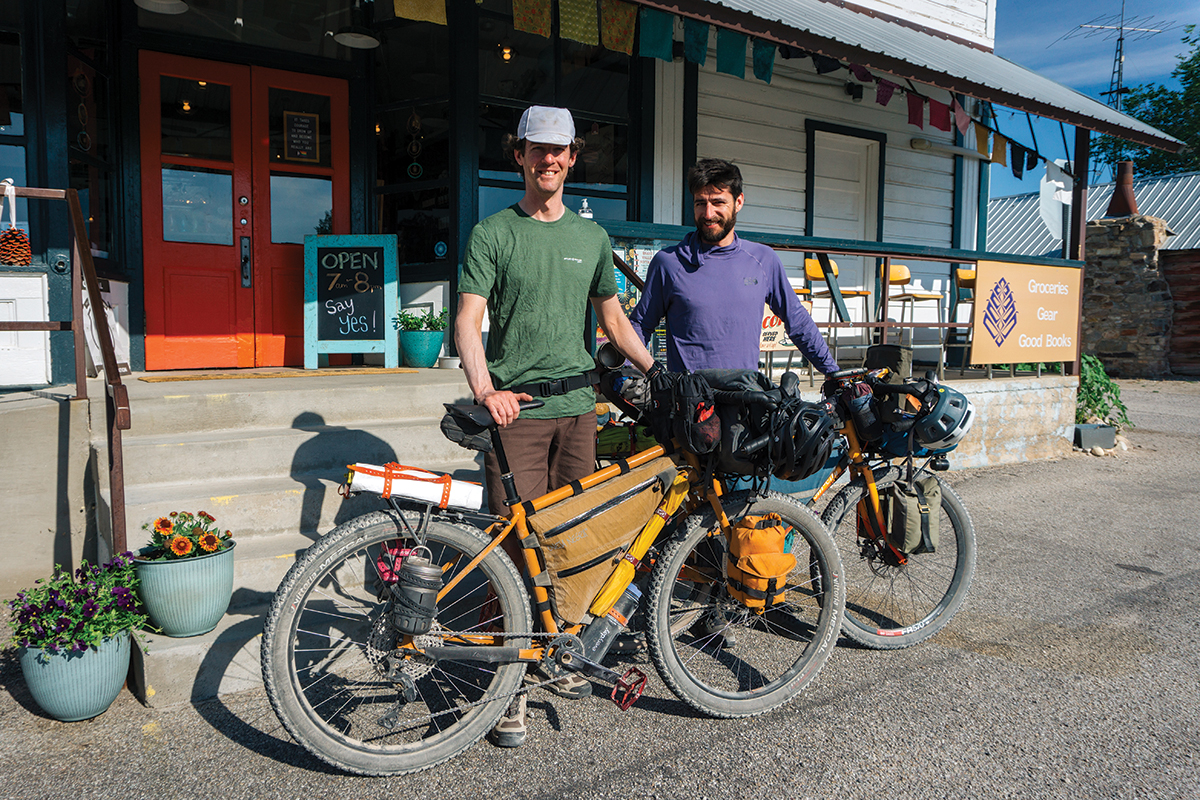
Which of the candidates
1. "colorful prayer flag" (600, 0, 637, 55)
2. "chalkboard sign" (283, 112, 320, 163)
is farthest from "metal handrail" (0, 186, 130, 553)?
"colorful prayer flag" (600, 0, 637, 55)

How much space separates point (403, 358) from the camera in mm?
6570

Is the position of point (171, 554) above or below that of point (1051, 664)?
above

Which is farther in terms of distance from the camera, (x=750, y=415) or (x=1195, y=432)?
(x=1195, y=432)

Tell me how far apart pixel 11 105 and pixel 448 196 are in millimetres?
3132

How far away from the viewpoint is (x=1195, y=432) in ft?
31.0

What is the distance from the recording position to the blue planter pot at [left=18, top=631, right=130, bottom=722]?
2.56 m

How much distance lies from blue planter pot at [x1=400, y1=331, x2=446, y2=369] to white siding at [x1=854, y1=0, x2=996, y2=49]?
23.4ft

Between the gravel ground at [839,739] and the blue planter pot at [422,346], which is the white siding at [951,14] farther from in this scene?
the gravel ground at [839,739]

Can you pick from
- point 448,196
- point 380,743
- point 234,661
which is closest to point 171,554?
point 234,661

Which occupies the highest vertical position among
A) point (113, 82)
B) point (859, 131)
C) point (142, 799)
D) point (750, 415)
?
point (859, 131)

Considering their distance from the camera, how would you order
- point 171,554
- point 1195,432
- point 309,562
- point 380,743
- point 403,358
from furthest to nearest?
point 1195,432 < point 403,358 < point 171,554 < point 380,743 < point 309,562

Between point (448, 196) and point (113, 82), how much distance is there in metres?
2.67

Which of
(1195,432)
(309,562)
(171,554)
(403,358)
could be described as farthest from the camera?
(1195,432)

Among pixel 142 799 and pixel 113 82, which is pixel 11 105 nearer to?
pixel 113 82
